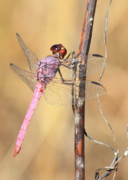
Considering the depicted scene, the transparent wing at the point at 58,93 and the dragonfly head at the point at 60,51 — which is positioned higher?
the dragonfly head at the point at 60,51

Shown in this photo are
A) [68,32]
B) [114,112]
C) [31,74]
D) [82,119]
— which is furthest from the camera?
[114,112]

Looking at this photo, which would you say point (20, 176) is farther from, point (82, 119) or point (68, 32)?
point (82, 119)

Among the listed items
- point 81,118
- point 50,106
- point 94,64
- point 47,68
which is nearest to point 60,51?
point 47,68

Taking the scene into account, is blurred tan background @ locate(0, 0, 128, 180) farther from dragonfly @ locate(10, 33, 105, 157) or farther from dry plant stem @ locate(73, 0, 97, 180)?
dry plant stem @ locate(73, 0, 97, 180)

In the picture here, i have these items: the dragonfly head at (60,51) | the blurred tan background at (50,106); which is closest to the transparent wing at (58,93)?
the dragonfly head at (60,51)

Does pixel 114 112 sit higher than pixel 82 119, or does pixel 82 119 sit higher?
pixel 82 119

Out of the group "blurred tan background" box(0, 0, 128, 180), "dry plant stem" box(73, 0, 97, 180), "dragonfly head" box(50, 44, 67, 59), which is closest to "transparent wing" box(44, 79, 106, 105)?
"dragonfly head" box(50, 44, 67, 59)

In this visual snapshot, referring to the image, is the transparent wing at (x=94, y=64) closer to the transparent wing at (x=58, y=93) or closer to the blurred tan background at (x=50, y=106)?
the transparent wing at (x=58, y=93)

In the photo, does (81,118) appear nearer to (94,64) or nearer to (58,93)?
(94,64)

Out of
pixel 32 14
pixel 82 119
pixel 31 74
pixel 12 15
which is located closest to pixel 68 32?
pixel 32 14
